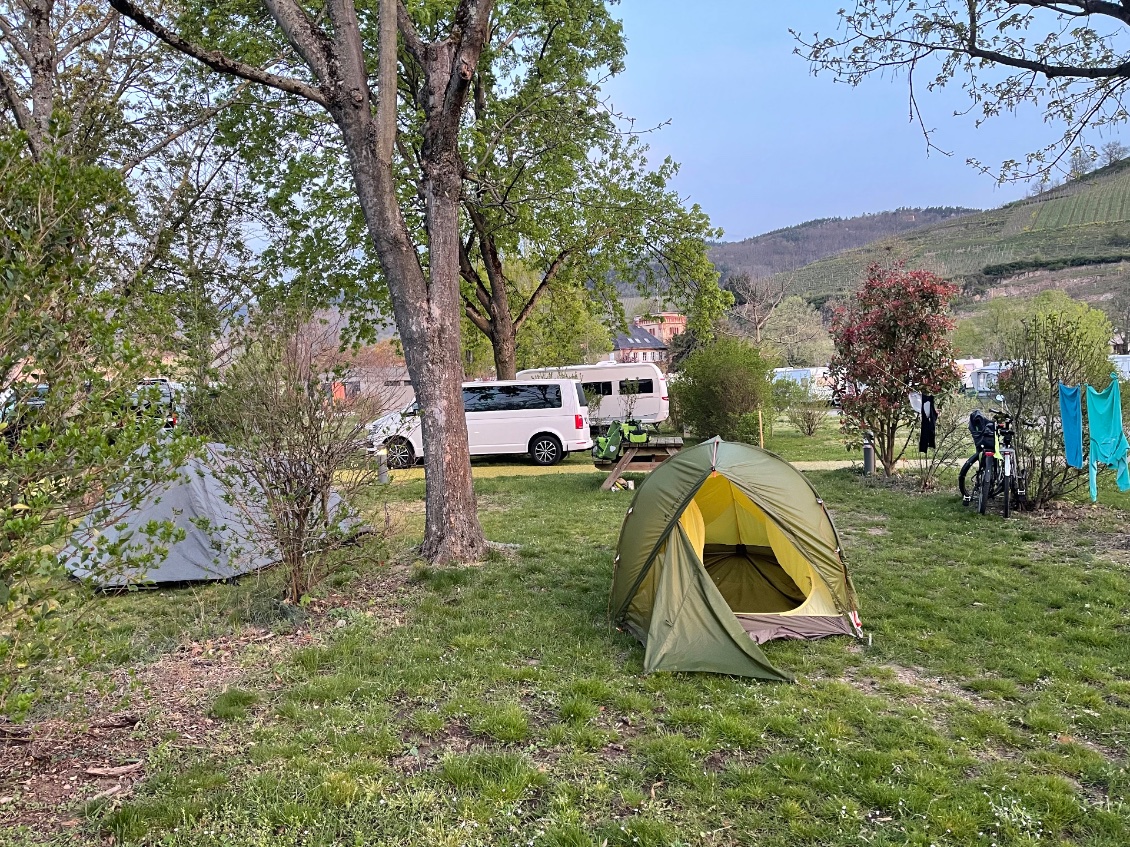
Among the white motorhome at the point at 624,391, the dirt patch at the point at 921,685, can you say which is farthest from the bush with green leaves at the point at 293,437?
the white motorhome at the point at 624,391

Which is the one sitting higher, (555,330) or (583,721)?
(555,330)

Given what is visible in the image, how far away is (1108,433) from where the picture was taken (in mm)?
7102

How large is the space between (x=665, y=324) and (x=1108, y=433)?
23496 mm

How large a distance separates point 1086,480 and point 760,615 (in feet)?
20.0

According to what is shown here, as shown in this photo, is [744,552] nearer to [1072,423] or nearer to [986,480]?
[986,480]

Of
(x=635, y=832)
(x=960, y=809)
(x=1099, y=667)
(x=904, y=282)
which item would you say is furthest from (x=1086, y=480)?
(x=635, y=832)

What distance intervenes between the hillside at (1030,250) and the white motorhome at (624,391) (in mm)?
37768

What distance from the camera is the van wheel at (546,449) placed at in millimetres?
15141

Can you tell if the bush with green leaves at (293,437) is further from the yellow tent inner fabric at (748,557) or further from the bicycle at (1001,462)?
the bicycle at (1001,462)

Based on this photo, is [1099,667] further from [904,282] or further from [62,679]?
[904,282]

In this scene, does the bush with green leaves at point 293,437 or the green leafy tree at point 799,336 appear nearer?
the bush with green leaves at point 293,437

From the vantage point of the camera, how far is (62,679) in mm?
3082

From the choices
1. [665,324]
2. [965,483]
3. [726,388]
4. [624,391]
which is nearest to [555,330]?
[624,391]

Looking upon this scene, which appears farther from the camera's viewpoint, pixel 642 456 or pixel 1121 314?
pixel 1121 314
